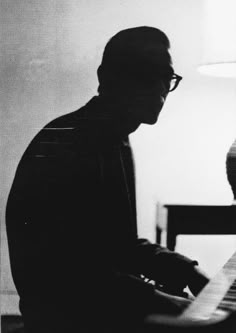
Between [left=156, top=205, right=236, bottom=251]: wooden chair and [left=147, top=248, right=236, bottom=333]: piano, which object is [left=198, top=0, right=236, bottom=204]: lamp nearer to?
[left=156, top=205, right=236, bottom=251]: wooden chair

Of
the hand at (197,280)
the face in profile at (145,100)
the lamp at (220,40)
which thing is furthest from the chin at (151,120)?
the hand at (197,280)

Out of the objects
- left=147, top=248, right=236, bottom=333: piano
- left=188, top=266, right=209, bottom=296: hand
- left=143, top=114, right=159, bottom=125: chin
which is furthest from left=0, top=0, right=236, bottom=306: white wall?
left=147, top=248, right=236, bottom=333: piano

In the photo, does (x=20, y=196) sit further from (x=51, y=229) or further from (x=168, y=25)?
(x=168, y=25)

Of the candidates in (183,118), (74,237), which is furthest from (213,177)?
(74,237)

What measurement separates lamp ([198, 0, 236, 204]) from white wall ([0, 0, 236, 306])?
0.09ft

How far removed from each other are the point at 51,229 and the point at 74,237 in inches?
3.4

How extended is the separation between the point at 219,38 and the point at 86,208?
0.71 metres

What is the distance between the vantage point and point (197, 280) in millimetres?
1524

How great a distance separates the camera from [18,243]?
1651 mm

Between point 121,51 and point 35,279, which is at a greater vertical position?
point 121,51

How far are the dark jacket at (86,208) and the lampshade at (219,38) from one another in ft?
1.26

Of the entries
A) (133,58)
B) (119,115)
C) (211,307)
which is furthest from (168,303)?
(133,58)

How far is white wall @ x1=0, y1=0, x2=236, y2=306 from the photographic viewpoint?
5.00 ft

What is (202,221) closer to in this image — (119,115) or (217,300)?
(119,115)
